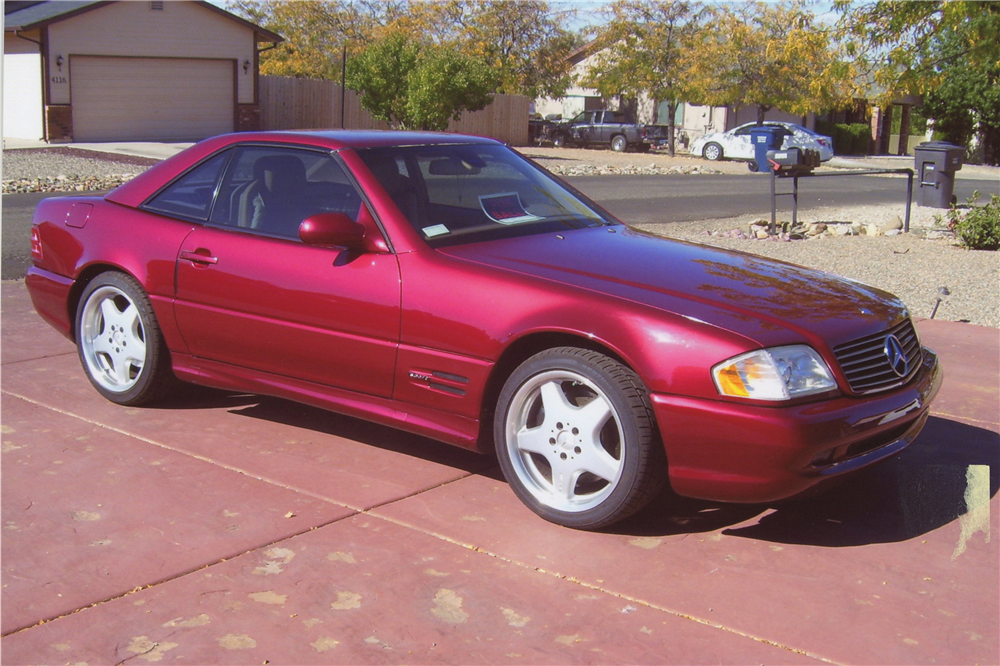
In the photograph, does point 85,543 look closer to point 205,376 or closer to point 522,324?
point 205,376

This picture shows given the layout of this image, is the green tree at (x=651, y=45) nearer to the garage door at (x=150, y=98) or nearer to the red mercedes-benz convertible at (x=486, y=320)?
the garage door at (x=150, y=98)

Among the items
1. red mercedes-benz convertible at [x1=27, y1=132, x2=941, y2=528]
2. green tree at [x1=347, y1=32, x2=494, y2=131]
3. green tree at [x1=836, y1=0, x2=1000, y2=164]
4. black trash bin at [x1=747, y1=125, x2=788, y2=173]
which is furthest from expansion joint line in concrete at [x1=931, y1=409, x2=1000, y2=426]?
green tree at [x1=347, y1=32, x2=494, y2=131]

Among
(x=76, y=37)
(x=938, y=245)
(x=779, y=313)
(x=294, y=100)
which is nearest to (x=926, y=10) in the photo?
(x=938, y=245)

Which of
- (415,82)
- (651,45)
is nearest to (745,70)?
(651,45)

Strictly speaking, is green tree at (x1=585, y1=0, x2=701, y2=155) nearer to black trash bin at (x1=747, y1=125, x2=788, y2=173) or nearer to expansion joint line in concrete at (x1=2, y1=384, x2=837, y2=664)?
black trash bin at (x1=747, y1=125, x2=788, y2=173)

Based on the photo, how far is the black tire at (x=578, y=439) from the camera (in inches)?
150

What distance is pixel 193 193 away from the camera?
529cm

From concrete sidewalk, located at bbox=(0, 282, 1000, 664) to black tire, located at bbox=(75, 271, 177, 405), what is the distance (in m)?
0.22

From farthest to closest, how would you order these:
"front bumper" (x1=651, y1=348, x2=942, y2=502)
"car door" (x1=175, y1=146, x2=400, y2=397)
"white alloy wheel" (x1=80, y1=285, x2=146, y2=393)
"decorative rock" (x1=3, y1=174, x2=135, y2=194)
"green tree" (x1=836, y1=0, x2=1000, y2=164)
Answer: "decorative rock" (x1=3, y1=174, x2=135, y2=194) → "green tree" (x1=836, y1=0, x2=1000, y2=164) → "white alloy wheel" (x1=80, y1=285, x2=146, y2=393) → "car door" (x1=175, y1=146, x2=400, y2=397) → "front bumper" (x1=651, y1=348, x2=942, y2=502)

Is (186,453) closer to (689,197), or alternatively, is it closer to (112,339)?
(112,339)

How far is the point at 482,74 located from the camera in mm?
32344

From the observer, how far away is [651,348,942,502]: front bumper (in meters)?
3.62

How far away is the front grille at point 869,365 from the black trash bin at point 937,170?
12.2 metres

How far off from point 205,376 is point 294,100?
117 feet
